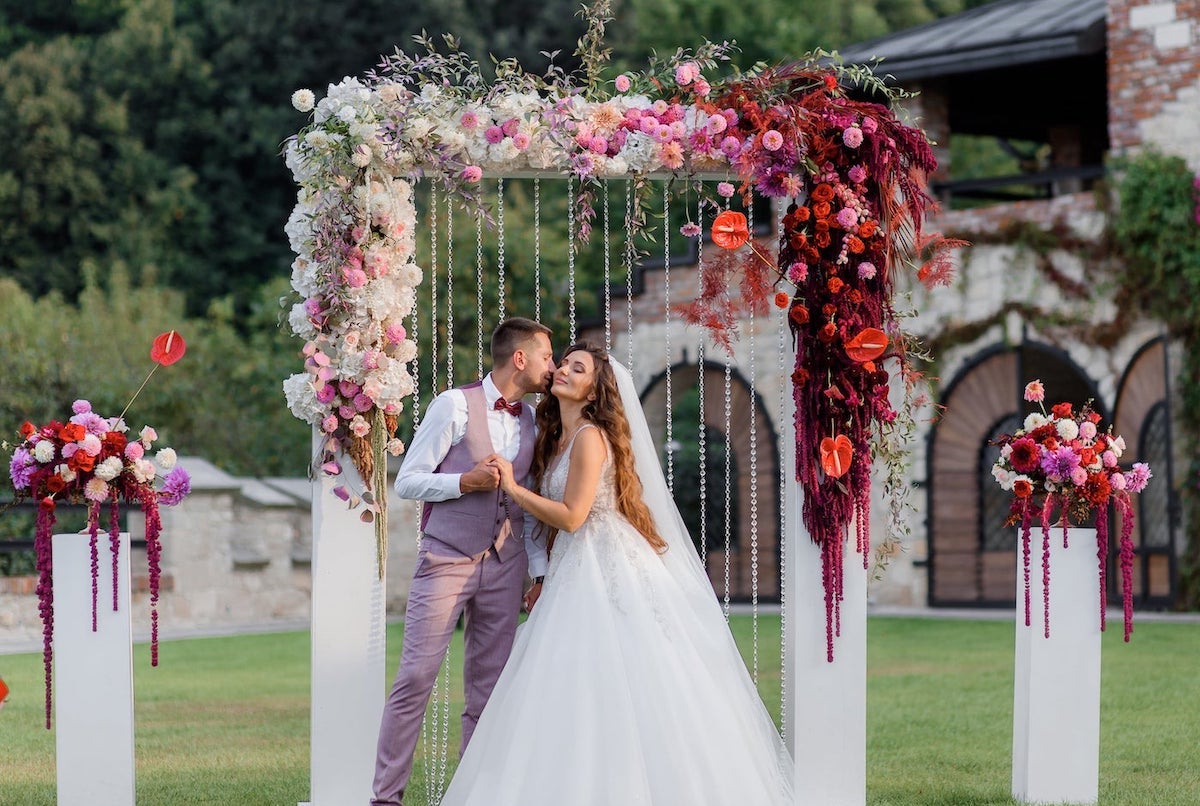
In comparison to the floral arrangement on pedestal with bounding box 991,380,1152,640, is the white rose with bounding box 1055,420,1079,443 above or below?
above

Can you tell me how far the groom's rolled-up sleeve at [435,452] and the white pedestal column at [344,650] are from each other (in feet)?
1.26

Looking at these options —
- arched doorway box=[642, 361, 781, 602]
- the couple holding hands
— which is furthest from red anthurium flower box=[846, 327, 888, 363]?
arched doorway box=[642, 361, 781, 602]

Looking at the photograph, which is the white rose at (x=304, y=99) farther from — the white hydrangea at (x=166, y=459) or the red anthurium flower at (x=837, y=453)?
the red anthurium flower at (x=837, y=453)

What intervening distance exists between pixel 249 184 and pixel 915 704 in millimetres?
18395

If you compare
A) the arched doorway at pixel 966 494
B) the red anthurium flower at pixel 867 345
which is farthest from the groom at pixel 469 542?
the arched doorway at pixel 966 494

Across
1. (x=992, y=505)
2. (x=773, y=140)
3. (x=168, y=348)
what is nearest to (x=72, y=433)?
(x=168, y=348)

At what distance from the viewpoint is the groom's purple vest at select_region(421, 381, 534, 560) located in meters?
6.06

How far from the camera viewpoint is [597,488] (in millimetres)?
6137

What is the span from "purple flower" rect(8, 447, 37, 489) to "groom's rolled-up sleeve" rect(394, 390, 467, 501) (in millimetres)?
1383

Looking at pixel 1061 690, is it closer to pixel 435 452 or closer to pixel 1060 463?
pixel 1060 463

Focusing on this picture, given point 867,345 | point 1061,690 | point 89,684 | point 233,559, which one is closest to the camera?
point 89,684

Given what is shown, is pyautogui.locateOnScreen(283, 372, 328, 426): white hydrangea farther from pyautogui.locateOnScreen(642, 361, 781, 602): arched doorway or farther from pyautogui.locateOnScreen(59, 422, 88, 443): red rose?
pyautogui.locateOnScreen(642, 361, 781, 602): arched doorway

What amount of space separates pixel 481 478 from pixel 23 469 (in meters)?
1.75

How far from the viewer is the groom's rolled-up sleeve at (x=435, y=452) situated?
19.6 ft
